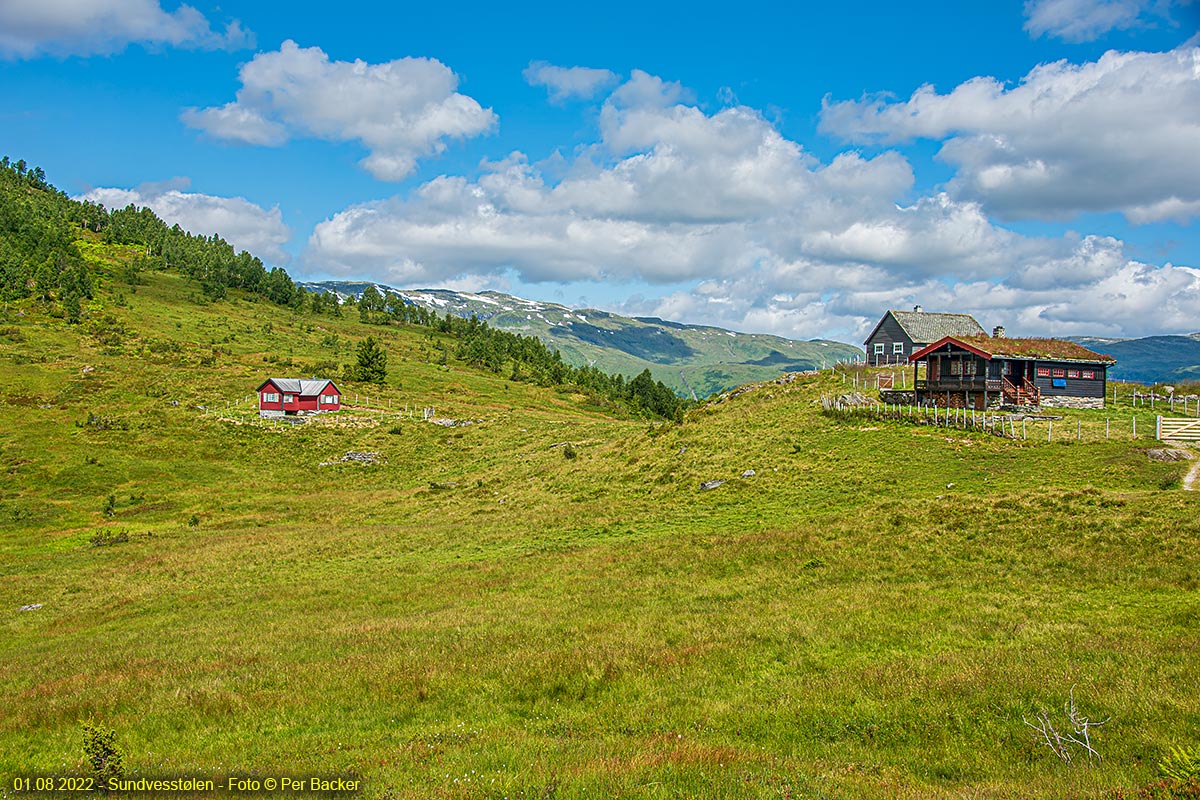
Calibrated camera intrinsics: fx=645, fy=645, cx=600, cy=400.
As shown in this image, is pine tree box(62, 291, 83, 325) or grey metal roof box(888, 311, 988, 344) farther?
pine tree box(62, 291, 83, 325)

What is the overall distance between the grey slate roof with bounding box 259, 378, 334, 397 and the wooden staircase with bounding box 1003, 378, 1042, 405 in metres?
83.6

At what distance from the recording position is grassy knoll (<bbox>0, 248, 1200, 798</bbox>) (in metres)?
10.1

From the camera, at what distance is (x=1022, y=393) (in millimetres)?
55531

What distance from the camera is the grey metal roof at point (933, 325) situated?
272ft

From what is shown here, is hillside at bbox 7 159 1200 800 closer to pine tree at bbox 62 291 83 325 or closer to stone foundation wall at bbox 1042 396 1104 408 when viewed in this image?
stone foundation wall at bbox 1042 396 1104 408

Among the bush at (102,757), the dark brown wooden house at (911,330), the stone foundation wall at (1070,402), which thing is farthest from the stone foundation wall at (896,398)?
the bush at (102,757)

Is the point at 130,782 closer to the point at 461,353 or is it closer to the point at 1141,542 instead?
the point at 1141,542

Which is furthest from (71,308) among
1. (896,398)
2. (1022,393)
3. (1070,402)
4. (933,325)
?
(1070,402)

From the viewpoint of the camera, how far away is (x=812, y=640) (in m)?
15.8

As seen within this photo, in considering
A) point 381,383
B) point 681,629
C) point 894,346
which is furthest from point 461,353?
point 681,629

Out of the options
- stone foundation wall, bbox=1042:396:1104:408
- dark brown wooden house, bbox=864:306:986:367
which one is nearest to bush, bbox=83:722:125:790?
stone foundation wall, bbox=1042:396:1104:408

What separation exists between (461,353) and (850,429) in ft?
455

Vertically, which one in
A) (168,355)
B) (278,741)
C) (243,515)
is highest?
(168,355)

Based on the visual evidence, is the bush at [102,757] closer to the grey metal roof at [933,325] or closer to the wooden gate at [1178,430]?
the wooden gate at [1178,430]
